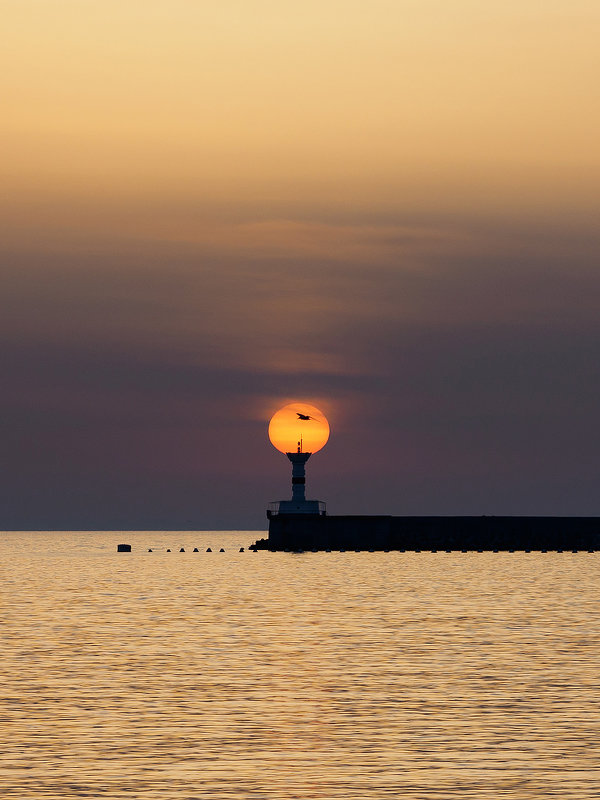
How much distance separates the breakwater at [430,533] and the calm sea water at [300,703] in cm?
8259

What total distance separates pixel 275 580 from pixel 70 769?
93.8m

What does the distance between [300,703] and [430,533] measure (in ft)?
421

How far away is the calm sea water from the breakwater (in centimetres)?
8259

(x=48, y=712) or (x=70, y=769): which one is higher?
(x=48, y=712)

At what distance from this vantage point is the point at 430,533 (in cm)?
16325

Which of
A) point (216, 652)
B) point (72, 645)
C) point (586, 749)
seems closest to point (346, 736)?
point (586, 749)

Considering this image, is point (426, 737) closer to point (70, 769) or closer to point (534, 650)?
point (70, 769)

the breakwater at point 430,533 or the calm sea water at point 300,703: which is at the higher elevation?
the breakwater at point 430,533

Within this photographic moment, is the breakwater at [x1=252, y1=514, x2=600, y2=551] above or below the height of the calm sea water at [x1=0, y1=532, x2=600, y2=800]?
above

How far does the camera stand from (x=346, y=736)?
30578 millimetres

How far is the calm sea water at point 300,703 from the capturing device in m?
25.7

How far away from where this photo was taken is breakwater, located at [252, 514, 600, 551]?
160000 millimetres

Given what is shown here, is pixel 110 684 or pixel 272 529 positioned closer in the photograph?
pixel 110 684

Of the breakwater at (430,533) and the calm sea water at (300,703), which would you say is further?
the breakwater at (430,533)
